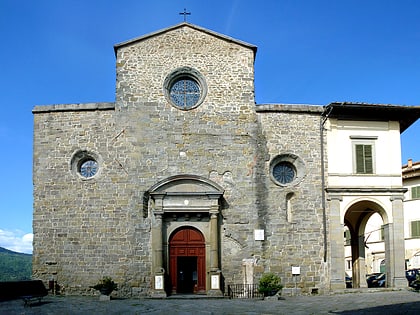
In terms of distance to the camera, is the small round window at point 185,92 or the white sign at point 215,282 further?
the small round window at point 185,92

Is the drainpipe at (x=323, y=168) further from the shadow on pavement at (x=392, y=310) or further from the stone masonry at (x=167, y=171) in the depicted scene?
the shadow on pavement at (x=392, y=310)

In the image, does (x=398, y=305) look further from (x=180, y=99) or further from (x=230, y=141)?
(x=180, y=99)

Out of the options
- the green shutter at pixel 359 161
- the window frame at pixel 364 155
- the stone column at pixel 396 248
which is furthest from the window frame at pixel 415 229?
the green shutter at pixel 359 161

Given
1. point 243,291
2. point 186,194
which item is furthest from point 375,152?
point 186,194

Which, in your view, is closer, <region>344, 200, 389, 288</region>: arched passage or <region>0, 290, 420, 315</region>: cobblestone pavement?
<region>0, 290, 420, 315</region>: cobblestone pavement

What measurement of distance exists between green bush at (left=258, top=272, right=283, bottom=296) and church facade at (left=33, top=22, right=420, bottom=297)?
5.37 ft

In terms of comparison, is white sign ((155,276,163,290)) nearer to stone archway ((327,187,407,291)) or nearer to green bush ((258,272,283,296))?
green bush ((258,272,283,296))

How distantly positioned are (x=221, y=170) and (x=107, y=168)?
15.7 feet

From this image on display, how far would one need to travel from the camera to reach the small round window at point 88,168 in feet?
73.0

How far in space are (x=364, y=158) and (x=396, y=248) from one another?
4110mm

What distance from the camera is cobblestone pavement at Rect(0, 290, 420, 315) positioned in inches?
602

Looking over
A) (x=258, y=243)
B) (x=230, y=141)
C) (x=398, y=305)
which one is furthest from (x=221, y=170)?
(x=398, y=305)

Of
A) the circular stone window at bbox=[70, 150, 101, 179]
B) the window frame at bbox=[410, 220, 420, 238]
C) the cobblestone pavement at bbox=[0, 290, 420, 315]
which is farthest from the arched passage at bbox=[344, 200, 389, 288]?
the circular stone window at bbox=[70, 150, 101, 179]

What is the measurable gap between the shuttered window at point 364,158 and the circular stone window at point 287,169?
8.59 ft
